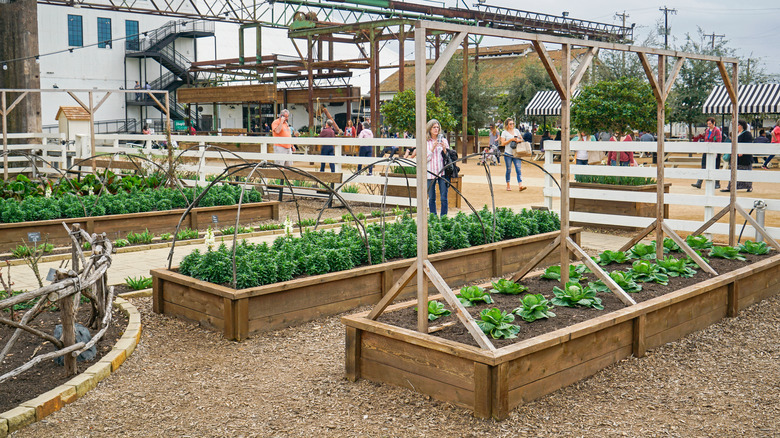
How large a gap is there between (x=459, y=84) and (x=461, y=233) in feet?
82.0

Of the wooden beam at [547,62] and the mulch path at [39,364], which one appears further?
the wooden beam at [547,62]

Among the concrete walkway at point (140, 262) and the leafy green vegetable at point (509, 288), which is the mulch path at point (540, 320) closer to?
the leafy green vegetable at point (509, 288)

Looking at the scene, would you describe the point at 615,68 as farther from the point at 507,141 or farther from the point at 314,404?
the point at 314,404

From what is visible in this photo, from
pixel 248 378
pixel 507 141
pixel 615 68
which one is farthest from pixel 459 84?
pixel 248 378

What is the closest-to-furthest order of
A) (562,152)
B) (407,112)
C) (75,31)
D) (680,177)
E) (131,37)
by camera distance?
1. (562,152)
2. (680,177)
3. (407,112)
4. (75,31)
5. (131,37)

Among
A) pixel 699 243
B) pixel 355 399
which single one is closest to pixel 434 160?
pixel 699 243

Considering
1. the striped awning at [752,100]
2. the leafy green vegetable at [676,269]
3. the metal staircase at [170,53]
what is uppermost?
the metal staircase at [170,53]

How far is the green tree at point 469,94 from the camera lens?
3155 centimetres

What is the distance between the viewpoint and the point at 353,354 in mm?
4633

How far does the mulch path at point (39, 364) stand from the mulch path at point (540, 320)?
2.02 meters

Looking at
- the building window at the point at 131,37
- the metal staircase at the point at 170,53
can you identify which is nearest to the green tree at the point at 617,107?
the metal staircase at the point at 170,53

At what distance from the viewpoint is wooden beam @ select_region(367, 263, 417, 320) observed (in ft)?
14.9

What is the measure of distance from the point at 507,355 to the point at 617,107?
1236cm

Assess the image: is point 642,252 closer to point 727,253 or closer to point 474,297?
point 727,253
